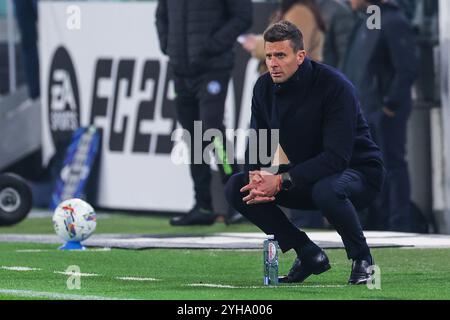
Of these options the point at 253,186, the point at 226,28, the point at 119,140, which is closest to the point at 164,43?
the point at 226,28

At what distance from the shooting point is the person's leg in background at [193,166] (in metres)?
14.5

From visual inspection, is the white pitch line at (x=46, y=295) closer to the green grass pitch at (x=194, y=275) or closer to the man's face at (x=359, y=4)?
the green grass pitch at (x=194, y=275)

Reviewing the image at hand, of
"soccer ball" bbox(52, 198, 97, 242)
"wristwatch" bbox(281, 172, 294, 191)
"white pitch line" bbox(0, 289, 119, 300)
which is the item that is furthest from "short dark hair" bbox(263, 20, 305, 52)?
"soccer ball" bbox(52, 198, 97, 242)

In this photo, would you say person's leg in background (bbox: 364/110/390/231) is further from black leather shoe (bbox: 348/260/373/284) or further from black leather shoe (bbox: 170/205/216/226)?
black leather shoe (bbox: 348/260/373/284)

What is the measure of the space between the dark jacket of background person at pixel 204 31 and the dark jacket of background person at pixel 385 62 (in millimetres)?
1060

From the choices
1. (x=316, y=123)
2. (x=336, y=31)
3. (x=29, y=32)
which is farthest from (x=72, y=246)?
(x=29, y=32)

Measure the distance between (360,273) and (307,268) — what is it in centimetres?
39

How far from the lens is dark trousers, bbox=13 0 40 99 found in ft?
60.9

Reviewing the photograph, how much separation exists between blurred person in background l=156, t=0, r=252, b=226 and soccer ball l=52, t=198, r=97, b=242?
7.70 feet

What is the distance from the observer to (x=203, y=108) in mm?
14289

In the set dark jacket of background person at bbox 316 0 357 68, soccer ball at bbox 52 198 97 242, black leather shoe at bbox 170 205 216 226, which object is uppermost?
dark jacket of background person at bbox 316 0 357 68

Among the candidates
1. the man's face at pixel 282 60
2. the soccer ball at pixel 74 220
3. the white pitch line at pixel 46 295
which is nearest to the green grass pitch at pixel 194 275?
the white pitch line at pixel 46 295

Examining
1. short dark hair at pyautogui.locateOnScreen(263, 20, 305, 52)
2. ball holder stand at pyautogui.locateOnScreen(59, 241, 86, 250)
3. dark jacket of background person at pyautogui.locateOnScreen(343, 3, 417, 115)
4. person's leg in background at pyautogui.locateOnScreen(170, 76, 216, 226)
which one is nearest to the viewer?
short dark hair at pyautogui.locateOnScreen(263, 20, 305, 52)
